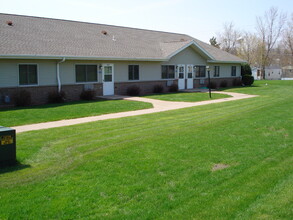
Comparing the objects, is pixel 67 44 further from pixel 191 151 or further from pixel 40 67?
pixel 191 151

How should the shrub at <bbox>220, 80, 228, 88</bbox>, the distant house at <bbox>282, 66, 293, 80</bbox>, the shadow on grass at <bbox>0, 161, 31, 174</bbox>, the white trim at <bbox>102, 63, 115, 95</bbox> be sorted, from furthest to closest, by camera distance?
1. the distant house at <bbox>282, 66, 293, 80</bbox>
2. the shrub at <bbox>220, 80, 228, 88</bbox>
3. the white trim at <bbox>102, 63, 115, 95</bbox>
4. the shadow on grass at <bbox>0, 161, 31, 174</bbox>

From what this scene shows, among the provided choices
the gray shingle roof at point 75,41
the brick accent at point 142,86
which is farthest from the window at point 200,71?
the brick accent at point 142,86

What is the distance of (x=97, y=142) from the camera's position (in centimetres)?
845

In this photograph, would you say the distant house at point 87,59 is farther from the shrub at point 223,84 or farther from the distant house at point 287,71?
the distant house at point 287,71

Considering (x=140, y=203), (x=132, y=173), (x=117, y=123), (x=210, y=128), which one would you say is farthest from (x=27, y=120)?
(x=140, y=203)

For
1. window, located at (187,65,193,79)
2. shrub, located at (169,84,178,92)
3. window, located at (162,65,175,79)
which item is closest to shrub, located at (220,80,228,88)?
window, located at (187,65,193,79)

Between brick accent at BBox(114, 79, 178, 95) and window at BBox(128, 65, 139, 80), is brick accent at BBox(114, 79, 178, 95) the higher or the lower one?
the lower one

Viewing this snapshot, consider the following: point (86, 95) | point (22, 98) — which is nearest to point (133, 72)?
point (86, 95)

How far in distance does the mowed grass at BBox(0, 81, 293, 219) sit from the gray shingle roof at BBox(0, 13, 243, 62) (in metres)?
9.93

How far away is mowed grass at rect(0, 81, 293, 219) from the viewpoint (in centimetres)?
471

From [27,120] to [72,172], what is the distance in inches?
270

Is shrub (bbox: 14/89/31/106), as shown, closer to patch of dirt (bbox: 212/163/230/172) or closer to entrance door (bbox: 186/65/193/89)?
patch of dirt (bbox: 212/163/230/172)

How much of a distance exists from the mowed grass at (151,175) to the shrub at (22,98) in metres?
7.66

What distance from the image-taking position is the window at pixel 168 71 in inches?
1039
